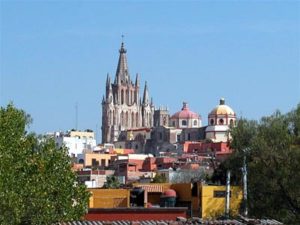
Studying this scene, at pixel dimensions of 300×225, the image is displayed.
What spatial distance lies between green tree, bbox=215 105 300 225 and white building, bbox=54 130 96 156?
→ 9178 centimetres

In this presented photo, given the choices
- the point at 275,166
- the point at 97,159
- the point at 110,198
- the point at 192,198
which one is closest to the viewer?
the point at 275,166

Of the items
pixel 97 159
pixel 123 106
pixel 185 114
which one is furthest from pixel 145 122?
pixel 97 159

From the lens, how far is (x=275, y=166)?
37219 mm

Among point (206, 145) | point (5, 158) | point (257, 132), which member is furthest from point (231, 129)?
point (206, 145)

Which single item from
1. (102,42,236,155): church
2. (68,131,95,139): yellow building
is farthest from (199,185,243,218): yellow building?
(68,131,95,139): yellow building

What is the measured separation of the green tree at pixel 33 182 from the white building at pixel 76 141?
101321mm

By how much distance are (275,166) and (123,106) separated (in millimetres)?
156480

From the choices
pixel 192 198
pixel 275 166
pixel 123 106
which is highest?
pixel 123 106

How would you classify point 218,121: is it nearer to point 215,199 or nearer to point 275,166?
point 215,199

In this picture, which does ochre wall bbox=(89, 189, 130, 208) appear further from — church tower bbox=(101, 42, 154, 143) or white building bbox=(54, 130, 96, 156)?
church tower bbox=(101, 42, 154, 143)

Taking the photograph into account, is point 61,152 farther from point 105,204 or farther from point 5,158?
point 105,204

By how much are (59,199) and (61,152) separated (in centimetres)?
165

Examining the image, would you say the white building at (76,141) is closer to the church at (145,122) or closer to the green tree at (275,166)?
the church at (145,122)

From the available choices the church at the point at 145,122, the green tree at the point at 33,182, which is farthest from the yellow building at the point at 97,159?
the green tree at the point at 33,182
